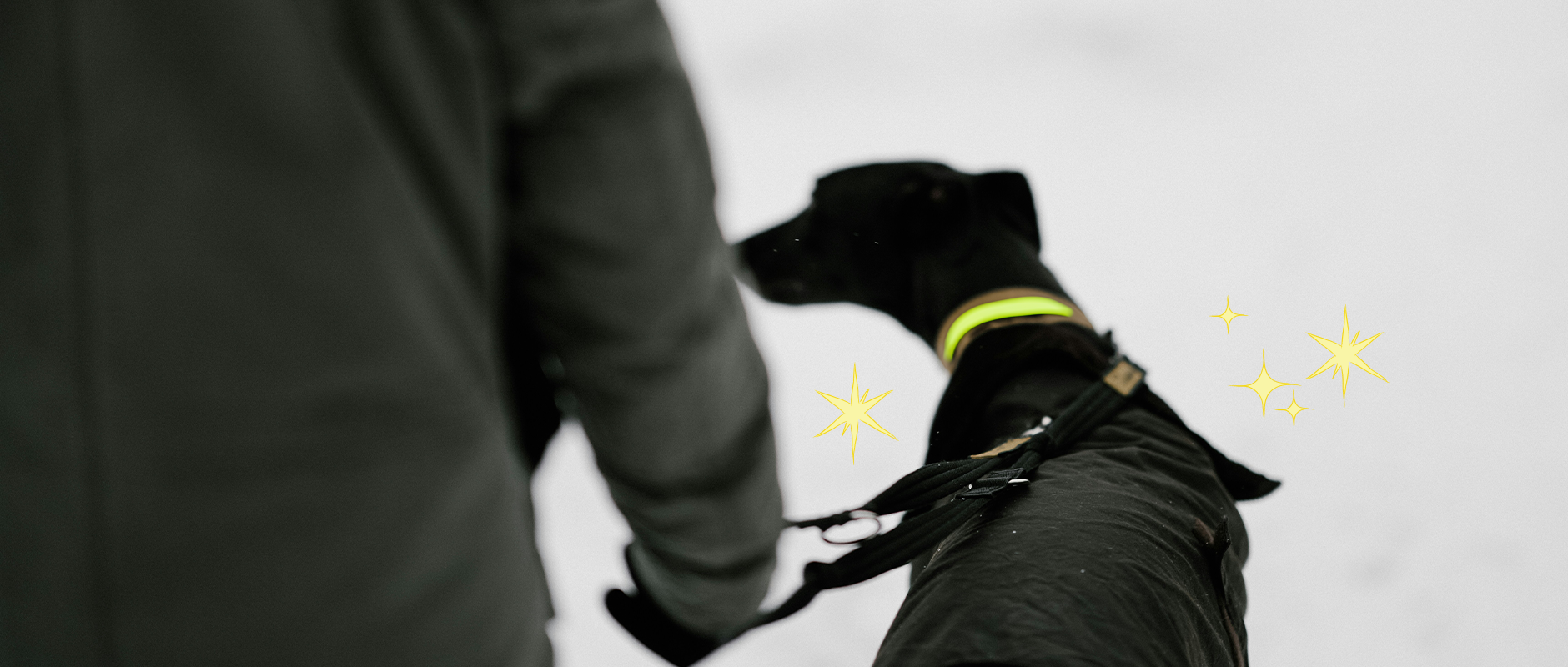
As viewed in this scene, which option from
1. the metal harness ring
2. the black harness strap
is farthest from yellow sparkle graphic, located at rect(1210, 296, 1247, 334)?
the metal harness ring

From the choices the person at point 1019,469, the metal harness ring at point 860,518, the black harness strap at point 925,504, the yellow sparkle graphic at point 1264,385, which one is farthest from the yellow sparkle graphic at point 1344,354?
the metal harness ring at point 860,518

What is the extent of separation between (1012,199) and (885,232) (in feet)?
0.76

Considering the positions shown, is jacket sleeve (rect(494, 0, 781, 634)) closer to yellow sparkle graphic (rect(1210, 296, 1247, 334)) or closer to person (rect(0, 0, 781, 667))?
person (rect(0, 0, 781, 667))

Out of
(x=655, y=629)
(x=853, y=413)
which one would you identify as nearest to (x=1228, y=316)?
(x=853, y=413)

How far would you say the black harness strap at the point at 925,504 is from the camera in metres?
0.75

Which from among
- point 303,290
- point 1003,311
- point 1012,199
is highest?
point 303,290

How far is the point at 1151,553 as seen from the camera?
76cm

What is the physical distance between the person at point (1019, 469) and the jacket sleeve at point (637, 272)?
29 cm

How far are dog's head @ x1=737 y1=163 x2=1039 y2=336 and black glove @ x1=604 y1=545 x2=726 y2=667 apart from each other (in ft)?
2.70

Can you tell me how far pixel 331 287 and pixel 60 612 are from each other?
139 millimetres

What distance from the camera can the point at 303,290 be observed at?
285 mm

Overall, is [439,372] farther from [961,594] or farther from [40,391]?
[961,594]

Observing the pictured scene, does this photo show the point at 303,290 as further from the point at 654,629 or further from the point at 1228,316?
the point at 1228,316

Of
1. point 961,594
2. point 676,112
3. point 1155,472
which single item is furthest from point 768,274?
point 676,112
